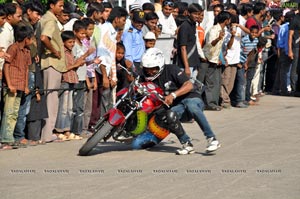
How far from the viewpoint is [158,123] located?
476 inches

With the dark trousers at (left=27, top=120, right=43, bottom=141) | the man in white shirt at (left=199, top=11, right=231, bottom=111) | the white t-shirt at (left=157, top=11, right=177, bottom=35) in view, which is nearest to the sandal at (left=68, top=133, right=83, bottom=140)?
the dark trousers at (left=27, top=120, right=43, bottom=141)

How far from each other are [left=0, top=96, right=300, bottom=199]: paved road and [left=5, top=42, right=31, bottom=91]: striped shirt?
966mm

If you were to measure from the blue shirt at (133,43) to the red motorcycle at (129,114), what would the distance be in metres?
2.87

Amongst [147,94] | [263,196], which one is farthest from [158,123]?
[263,196]

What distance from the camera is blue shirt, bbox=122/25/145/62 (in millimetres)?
14891

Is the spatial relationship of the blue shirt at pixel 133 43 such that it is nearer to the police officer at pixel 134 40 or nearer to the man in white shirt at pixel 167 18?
the police officer at pixel 134 40

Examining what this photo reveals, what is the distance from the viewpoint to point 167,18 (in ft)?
56.6

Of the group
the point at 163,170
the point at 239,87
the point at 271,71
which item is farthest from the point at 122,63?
the point at 271,71

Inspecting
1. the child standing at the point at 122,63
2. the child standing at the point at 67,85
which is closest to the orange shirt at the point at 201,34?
the child standing at the point at 122,63

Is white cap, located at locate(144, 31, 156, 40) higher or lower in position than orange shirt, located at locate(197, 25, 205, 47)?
higher

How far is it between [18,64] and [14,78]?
207 mm

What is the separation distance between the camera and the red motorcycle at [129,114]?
11625 millimetres

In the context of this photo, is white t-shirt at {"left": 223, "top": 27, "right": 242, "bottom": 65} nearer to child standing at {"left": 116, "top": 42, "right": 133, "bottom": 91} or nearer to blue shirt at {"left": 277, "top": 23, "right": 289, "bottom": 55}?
blue shirt at {"left": 277, "top": 23, "right": 289, "bottom": 55}

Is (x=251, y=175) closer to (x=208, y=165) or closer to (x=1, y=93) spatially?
(x=208, y=165)
